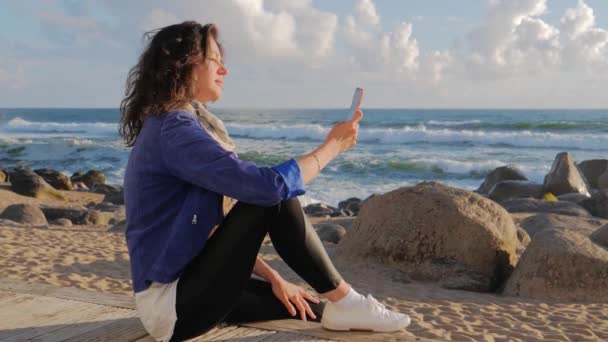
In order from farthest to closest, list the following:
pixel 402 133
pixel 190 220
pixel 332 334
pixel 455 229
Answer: pixel 402 133 < pixel 455 229 < pixel 332 334 < pixel 190 220

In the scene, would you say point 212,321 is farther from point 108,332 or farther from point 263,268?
point 108,332

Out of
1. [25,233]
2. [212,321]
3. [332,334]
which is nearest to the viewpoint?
[212,321]

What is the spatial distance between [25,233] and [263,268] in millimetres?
6644

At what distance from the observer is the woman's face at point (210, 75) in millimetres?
2471

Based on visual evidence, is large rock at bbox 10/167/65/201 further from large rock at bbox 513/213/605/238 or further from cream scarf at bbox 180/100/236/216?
cream scarf at bbox 180/100/236/216

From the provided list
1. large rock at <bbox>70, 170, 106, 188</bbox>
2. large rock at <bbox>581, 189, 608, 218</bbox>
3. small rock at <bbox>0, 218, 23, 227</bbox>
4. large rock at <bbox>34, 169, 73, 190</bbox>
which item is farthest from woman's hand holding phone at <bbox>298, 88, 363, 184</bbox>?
large rock at <bbox>70, 170, 106, 188</bbox>

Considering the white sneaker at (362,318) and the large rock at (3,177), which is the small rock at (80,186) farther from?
the white sneaker at (362,318)

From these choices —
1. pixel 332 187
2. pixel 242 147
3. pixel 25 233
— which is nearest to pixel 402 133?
pixel 242 147

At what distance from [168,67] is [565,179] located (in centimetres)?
1340

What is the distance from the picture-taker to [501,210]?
249 inches

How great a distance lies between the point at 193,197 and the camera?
2359 millimetres

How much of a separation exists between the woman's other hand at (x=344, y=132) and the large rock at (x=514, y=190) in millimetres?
12416

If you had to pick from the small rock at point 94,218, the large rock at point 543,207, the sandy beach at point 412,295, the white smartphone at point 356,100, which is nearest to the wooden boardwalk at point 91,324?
the sandy beach at point 412,295

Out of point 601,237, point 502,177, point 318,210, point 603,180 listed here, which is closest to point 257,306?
point 601,237
